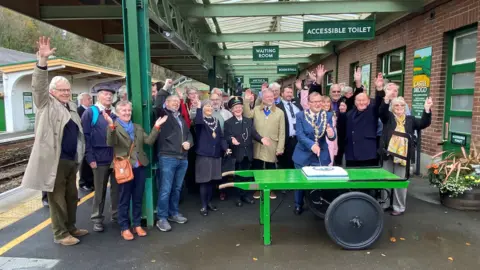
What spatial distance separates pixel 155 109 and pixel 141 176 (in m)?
0.91

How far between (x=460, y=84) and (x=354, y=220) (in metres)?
4.28

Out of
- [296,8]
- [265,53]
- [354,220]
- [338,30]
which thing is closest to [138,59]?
[354,220]

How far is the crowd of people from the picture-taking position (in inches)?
153

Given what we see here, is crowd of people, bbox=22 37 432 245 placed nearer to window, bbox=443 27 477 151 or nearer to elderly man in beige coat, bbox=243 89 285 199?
elderly man in beige coat, bbox=243 89 285 199

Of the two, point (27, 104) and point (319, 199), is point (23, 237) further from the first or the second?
point (27, 104)

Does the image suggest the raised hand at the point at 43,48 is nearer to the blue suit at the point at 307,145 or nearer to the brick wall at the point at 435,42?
the blue suit at the point at 307,145

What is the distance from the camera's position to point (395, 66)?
898 cm

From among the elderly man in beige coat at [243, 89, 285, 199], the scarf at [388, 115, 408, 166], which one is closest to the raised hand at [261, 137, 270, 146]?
the elderly man in beige coat at [243, 89, 285, 199]

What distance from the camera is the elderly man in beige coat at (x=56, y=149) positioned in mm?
3596

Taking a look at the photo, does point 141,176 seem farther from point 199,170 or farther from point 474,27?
point 474,27

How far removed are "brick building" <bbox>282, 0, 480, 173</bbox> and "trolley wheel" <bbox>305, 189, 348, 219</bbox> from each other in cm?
292

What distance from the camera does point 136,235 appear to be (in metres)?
4.35

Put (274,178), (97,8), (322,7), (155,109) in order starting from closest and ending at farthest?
(274,178) → (155,109) → (97,8) → (322,7)

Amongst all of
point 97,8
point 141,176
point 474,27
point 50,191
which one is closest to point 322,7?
point 474,27
